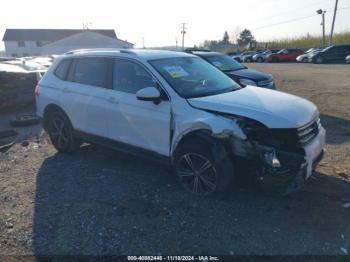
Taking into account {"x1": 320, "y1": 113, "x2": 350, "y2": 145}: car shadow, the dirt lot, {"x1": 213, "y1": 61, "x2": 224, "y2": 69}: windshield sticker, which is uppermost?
{"x1": 213, "y1": 61, "x2": 224, "y2": 69}: windshield sticker

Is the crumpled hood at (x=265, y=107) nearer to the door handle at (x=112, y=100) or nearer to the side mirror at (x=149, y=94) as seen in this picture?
the side mirror at (x=149, y=94)

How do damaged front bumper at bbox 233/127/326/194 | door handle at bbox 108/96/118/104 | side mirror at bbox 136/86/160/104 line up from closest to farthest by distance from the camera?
damaged front bumper at bbox 233/127/326/194, side mirror at bbox 136/86/160/104, door handle at bbox 108/96/118/104

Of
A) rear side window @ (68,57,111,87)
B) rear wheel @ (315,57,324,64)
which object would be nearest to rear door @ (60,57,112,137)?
rear side window @ (68,57,111,87)

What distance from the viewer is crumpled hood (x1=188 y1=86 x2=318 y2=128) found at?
4238mm

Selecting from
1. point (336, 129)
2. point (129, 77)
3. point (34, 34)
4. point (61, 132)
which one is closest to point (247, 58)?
point (336, 129)

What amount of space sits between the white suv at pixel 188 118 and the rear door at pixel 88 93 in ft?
0.05

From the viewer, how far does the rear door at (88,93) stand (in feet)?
18.5

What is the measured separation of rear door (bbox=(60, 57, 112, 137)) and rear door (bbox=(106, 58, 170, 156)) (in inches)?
7.5

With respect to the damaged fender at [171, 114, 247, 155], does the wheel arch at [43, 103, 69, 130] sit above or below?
below

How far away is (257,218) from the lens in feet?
13.8

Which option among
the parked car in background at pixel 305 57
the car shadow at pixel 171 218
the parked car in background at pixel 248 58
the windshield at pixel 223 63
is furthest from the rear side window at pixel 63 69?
the parked car in background at pixel 248 58

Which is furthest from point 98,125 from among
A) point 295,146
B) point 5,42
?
point 5,42

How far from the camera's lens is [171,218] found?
424cm

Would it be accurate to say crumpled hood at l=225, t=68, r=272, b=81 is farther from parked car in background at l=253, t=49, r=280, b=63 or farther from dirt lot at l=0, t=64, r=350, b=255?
parked car in background at l=253, t=49, r=280, b=63
